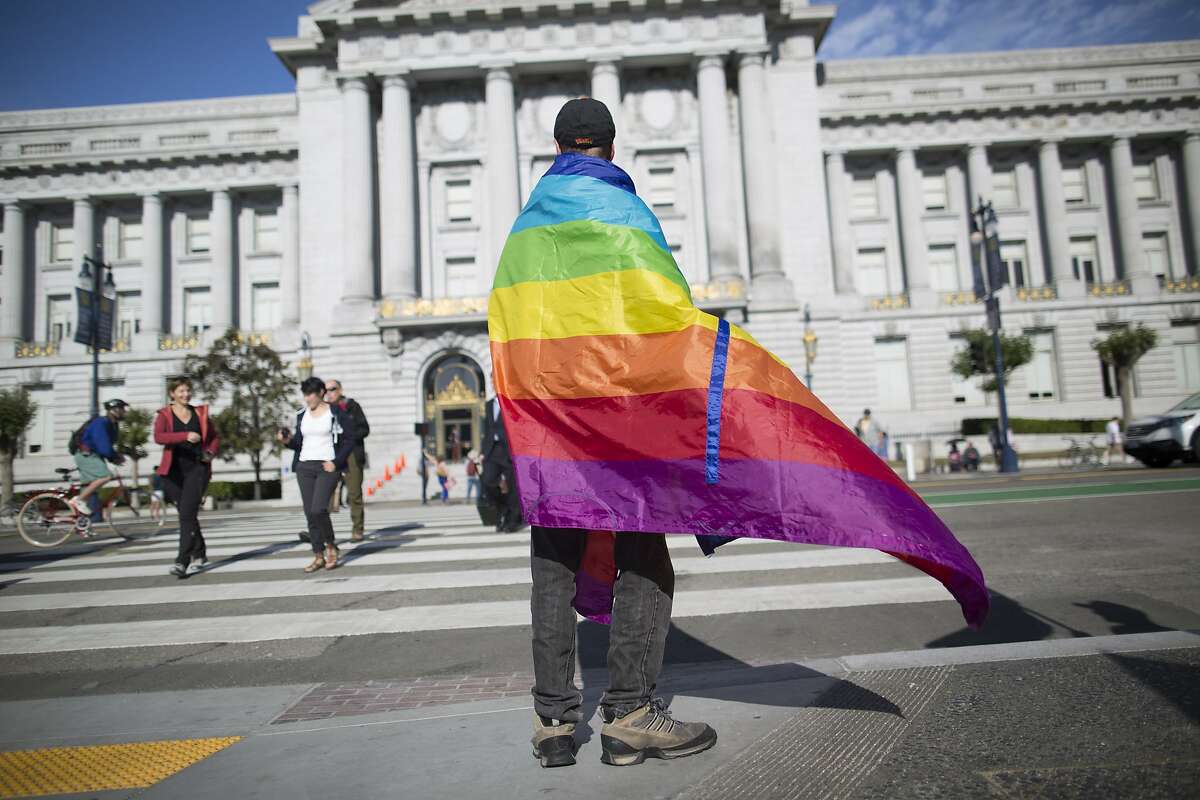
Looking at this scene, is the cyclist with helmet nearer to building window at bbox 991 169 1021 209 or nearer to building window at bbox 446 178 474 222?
building window at bbox 446 178 474 222

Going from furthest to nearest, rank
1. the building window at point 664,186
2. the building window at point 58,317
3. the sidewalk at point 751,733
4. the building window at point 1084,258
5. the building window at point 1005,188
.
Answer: the building window at point 58,317, the building window at point 1005,188, the building window at point 1084,258, the building window at point 664,186, the sidewalk at point 751,733

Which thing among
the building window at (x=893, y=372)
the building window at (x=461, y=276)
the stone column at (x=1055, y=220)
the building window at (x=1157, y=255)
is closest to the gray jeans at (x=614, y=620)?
the building window at (x=461, y=276)

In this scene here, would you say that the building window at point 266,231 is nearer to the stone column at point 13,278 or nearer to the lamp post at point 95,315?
the stone column at point 13,278

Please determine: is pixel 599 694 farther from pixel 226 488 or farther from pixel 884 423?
pixel 884 423

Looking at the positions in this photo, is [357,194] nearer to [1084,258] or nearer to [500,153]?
[500,153]

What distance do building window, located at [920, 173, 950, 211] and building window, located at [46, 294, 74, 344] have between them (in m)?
48.5

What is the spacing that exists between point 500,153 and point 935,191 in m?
24.8

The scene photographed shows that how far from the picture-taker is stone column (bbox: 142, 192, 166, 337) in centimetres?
3984

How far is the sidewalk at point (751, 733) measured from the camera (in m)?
1.88

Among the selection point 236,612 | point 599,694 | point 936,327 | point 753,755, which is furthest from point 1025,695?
point 936,327

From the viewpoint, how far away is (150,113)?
1661 inches

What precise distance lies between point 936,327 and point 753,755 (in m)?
40.4

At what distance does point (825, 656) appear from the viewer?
341cm

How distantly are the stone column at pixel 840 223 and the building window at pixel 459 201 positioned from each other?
770 inches
